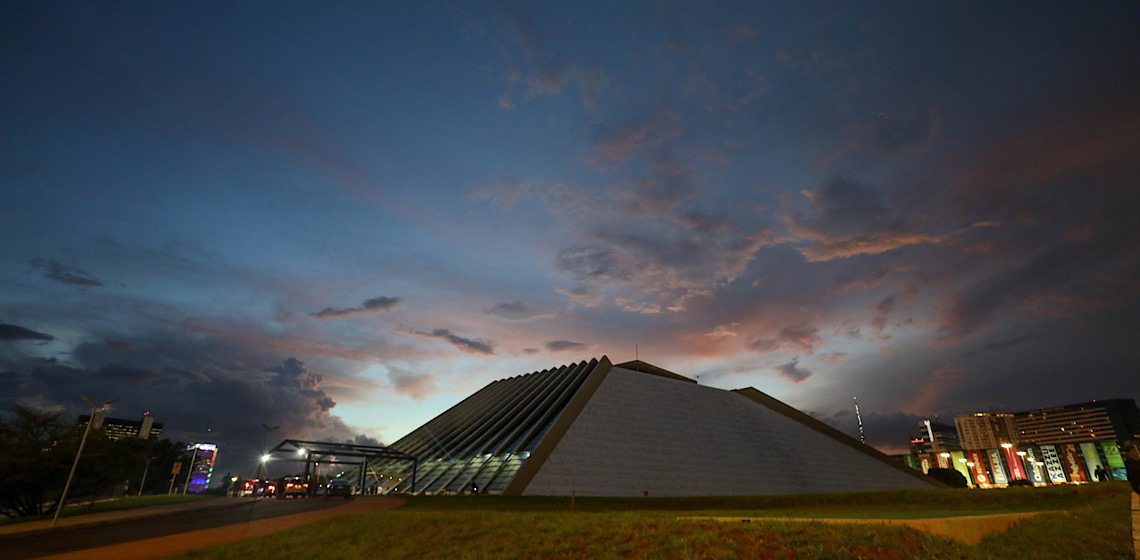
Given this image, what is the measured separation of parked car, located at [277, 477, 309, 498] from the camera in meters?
50.4

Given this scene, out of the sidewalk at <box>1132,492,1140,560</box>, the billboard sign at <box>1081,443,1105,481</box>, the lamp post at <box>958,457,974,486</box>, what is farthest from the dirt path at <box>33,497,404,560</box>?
the billboard sign at <box>1081,443,1105,481</box>

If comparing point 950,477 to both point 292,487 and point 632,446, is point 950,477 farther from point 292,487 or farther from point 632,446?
point 292,487

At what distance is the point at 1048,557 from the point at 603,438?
27.8 metres

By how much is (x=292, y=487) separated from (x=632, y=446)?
39433 mm

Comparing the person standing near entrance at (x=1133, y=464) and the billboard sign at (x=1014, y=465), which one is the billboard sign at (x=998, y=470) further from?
the person standing near entrance at (x=1133, y=464)

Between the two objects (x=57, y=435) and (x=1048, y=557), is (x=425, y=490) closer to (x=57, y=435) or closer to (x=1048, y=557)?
(x=57, y=435)

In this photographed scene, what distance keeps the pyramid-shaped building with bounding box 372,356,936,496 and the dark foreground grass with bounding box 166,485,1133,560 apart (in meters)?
13.5

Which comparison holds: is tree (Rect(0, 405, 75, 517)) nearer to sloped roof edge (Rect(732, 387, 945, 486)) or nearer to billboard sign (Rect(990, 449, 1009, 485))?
sloped roof edge (Rect(732, 387, 945, 486))

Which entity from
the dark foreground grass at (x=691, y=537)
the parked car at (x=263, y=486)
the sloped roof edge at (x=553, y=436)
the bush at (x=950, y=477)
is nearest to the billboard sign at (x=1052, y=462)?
the bush at (x=950, y=477)

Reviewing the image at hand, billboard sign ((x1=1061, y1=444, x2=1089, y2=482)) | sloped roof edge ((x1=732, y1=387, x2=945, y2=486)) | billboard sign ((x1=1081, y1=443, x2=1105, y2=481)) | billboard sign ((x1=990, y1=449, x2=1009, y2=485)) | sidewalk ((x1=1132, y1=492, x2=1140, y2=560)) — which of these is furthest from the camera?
billboard sign ((x1=990, y1=449, x2=1009, y2=485))

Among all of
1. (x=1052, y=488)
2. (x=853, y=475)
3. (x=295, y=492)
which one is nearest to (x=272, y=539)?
(x=1052, y=488)

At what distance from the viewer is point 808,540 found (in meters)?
9.30

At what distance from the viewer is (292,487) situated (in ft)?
171

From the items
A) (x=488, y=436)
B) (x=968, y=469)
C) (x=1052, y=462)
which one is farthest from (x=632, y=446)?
(x=1052, y=462)
